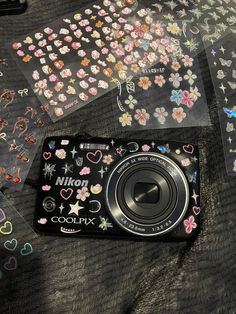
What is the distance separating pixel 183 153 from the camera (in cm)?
53

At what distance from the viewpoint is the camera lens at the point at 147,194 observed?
1.61ft

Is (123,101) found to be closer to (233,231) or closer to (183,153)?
(183,153)

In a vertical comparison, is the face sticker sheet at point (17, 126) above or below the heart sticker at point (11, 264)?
above

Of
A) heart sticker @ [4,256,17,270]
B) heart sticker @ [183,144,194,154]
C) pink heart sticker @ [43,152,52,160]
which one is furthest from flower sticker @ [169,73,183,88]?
heart sticker @ [4,256,17,270]

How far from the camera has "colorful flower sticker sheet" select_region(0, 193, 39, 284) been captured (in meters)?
0.49

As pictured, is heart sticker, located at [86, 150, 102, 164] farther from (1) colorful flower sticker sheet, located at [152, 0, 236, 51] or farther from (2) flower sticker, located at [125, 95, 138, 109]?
(1) colorful flower sticker sheet, located at [152, 0, 236, 51]

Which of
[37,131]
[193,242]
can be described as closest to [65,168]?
[37,131]

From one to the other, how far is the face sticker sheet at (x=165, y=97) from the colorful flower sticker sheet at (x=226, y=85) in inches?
0.9

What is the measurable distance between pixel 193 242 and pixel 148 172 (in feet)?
0.33

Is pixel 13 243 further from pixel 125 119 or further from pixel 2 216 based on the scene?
pixel 125 119

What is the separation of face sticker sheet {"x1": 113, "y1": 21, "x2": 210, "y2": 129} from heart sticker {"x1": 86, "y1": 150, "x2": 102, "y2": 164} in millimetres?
63

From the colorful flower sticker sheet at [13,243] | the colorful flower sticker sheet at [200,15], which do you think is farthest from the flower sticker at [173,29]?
the colorful flower sticker sheet at [13,243]

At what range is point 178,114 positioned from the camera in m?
0.58

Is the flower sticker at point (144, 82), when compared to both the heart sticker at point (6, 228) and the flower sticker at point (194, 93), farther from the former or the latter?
the heart sticker at point (6, 228)
